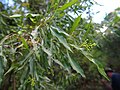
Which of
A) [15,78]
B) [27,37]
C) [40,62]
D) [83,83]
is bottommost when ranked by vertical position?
[83,83]

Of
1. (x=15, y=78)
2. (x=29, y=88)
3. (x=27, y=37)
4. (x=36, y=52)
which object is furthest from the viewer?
(x=15, y=78)

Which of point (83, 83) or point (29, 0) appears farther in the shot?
point (83, 83)

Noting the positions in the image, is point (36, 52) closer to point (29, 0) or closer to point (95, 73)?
point (29, 0)

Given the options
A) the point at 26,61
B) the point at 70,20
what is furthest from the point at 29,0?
the point at 26,61

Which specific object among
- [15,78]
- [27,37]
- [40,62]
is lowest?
[15,78]

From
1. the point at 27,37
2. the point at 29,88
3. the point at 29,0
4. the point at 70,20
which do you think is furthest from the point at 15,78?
the point at 29,0

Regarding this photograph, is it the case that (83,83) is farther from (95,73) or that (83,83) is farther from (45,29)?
(45,29)

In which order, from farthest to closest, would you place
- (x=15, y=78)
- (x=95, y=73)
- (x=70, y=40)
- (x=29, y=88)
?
1. (x=95, y=73)
2. (x=15, y=78)
3. (x=29, y=88)
4. (x=70, y=40)

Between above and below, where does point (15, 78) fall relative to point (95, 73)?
above

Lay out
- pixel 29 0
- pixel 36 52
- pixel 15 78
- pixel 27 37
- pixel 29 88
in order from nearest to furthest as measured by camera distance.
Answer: pixel 36 52, pixel 27 37, pixel 29 88, pixel 15 78, pixel 29 0
